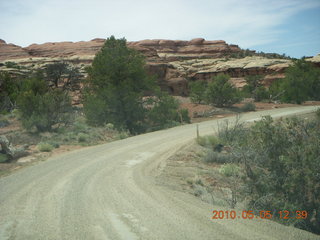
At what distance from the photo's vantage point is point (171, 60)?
80812mm

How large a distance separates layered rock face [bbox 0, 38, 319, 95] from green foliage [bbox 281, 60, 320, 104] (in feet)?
46.5

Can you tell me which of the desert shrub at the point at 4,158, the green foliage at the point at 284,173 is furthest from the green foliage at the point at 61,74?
the green foliage at the point at 284,173

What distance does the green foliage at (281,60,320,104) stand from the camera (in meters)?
Answer: 33.7

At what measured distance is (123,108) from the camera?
2175cm

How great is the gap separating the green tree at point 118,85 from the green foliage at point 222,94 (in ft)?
34.9

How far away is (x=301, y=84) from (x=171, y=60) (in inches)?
1977

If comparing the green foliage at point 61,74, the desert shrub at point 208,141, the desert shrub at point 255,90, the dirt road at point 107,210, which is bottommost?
the desert shrub at point 208,141

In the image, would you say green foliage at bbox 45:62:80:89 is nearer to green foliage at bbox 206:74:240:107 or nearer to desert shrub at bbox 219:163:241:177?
green foliage at bbox 206:74:240:107

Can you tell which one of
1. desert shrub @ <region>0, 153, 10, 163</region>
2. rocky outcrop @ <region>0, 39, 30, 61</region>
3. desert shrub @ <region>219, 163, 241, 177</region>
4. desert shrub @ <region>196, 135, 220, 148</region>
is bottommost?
desert shrub @ <region>219, 163, 241, 177</region>

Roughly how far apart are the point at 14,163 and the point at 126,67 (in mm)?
12595

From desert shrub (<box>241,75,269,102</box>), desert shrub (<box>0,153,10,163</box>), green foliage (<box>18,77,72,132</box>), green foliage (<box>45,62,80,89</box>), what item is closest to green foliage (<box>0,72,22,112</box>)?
green foliage (<box>45,62,80,89</box>)

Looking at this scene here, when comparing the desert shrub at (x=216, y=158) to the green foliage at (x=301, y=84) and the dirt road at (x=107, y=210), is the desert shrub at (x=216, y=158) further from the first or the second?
the green foliage at (x=301, y=84)

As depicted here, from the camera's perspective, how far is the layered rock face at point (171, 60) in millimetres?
44719

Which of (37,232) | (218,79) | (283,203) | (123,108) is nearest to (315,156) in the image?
(283,203)
